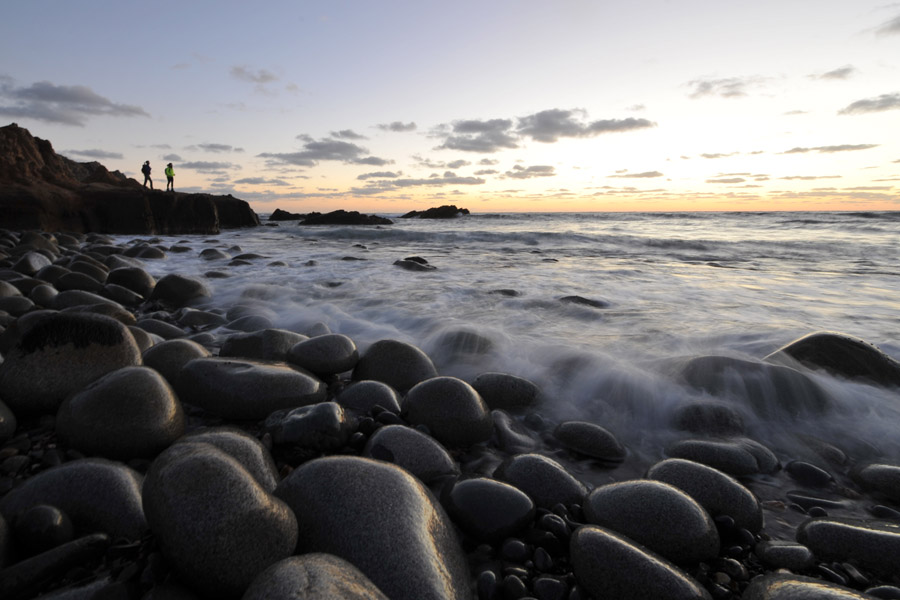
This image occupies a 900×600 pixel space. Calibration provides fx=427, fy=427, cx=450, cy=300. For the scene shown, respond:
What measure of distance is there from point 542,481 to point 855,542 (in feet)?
3.95

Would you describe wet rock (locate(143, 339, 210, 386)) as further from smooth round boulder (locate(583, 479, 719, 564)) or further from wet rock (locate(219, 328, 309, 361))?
smooth round boulder (locate(583, 479, 719, 564))

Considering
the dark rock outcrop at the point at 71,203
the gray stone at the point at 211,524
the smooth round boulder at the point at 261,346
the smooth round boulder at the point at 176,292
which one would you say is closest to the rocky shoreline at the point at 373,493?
the gray stone at the point at 211,524

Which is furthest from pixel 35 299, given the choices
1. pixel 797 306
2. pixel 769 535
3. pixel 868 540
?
pixel 797 306

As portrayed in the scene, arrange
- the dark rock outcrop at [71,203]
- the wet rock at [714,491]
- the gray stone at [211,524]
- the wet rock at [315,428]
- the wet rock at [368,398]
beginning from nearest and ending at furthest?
the gray stone at [211,524]
the wet rock at [714,491]
the wet rock at [315,428]
the wet rock at [368,398]
the dark rock outcrop at [71,203]

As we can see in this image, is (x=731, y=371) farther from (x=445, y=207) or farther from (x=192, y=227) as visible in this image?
(x=445, y=207)

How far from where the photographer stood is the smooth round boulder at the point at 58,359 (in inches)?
90.5

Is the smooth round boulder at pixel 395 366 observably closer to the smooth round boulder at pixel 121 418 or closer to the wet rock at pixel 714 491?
the smooth round boulder at pixel 121 418

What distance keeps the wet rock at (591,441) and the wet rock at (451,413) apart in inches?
18.2

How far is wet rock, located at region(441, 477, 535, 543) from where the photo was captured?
5.68 feet

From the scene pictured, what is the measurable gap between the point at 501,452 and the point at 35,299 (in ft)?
17.2

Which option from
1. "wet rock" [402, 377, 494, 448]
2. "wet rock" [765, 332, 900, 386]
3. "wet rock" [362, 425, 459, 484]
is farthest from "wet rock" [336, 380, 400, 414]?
"wet rock" [765, 332, 900, 386]

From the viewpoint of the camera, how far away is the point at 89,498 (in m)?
1.58

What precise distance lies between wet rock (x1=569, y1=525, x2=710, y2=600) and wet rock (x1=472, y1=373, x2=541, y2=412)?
5.04 feet

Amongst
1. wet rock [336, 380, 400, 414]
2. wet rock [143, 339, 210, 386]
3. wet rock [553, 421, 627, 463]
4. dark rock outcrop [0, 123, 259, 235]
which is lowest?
wet rock [553, 421, 627, 463]
